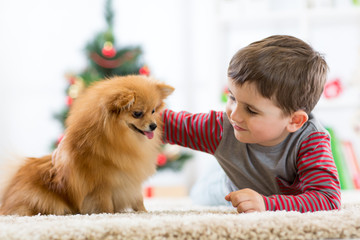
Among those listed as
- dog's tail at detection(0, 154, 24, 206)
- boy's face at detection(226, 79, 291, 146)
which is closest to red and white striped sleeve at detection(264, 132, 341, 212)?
boy's face at detection(226, 79, 291, 146)

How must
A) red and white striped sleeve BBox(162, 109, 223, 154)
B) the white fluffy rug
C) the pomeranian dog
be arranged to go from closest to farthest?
the white fluffy rug
the pomeranian dog
red and white striped sleeve BBox(162, 109, 223, 154)

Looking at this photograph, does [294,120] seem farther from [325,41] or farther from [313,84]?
[325,41]

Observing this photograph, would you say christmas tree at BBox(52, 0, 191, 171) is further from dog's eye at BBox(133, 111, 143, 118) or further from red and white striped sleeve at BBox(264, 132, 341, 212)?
red and white striped sleeve at BBox(264, 132, 341, 212)

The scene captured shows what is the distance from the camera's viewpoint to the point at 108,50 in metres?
3.05

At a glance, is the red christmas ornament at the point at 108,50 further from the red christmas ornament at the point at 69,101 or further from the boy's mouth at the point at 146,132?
the boy's mouth at the point at 146,132

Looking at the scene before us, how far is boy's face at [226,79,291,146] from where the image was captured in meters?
1.17

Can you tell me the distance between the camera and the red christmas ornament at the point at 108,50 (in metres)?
3.06

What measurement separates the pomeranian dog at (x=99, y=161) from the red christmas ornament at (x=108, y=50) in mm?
1786

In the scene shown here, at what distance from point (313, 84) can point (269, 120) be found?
6.8 inches

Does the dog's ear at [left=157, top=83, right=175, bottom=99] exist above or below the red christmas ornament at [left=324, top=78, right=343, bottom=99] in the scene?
above

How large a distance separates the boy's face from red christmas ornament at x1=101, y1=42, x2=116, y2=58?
6.49 ft

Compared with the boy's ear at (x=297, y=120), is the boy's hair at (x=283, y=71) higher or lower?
higher

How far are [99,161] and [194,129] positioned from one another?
1.25 ft

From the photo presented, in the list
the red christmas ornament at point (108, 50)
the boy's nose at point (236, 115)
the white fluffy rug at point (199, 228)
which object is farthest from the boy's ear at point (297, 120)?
the red christmas ornament at point (108, 50)
